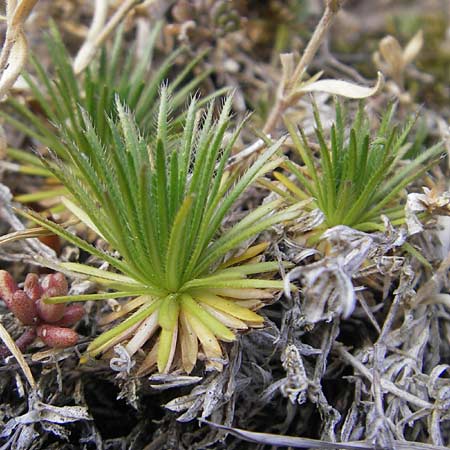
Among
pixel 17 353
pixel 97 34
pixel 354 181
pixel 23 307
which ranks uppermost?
pixel 97 34

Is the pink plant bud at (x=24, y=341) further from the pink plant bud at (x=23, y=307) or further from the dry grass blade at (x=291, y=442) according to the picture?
the dry grass blade at (x=291, y=442)

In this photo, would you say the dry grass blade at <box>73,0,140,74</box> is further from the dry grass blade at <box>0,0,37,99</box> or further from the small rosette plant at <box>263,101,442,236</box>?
the small rosette plant at <box>263,101,442,236</box>

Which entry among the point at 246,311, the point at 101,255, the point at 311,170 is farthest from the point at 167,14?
the point at 246,311

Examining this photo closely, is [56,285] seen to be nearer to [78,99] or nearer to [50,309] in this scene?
[50,309]

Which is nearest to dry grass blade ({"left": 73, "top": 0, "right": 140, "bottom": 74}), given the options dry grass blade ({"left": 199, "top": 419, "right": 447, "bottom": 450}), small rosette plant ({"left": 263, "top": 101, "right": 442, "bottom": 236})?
small rosette plant ({"left": 263, "top": 101, "right": 442, "bottom": 236})

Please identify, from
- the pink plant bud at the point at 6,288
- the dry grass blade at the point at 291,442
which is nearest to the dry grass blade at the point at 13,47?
the pink plant bud at the point at 6,288

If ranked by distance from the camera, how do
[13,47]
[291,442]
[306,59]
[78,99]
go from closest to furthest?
[291,442]
[13,47]
[306,59]
[78,99]

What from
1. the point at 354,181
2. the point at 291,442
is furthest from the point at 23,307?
the point at 354,181
